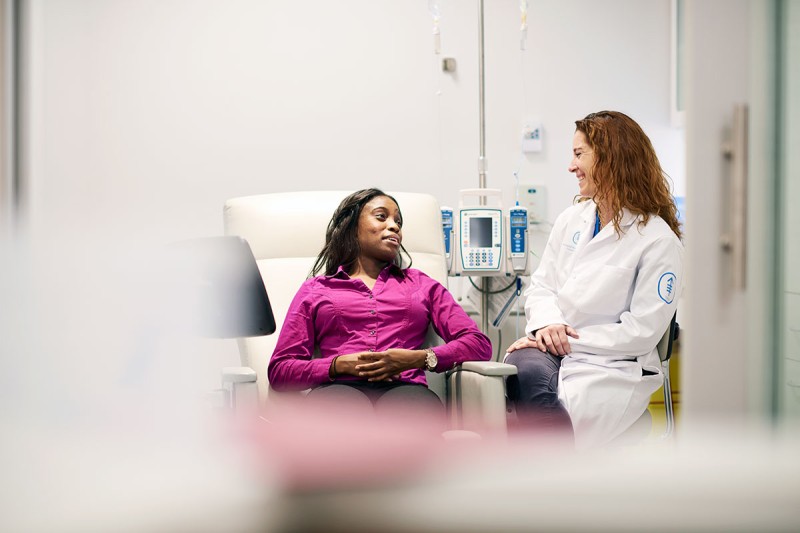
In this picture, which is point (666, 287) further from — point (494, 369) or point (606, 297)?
point (494, 369)

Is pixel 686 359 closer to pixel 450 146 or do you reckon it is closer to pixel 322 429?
pixel 322 429

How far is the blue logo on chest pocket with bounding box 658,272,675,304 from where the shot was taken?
1876 mm

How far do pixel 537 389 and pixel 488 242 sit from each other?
0.95m

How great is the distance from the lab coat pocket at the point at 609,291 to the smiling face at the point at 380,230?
0.53 metres

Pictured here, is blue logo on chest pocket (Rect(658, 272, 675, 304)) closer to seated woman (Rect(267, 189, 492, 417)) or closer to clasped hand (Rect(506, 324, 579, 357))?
clasped hand (Rect(506, 324, 579, 357))

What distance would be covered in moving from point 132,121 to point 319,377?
1866 millimetres

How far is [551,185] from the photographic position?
3.25 m

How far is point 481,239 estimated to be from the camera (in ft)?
8.80

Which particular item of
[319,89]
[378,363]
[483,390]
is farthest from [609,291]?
[319,89]

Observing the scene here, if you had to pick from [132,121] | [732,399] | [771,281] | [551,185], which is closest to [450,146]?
[551,185]

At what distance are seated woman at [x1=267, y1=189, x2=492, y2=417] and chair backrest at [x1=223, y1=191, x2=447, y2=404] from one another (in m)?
0.07

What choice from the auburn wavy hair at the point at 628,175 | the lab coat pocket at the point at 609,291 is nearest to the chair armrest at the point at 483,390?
the lab coat pocket at the point at 609,291

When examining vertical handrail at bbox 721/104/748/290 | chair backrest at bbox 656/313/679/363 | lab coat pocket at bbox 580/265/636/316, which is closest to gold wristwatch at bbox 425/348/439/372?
lab coat pocket at bbox 580/265/636/316

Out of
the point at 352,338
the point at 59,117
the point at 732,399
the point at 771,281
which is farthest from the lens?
the point at 59,117
